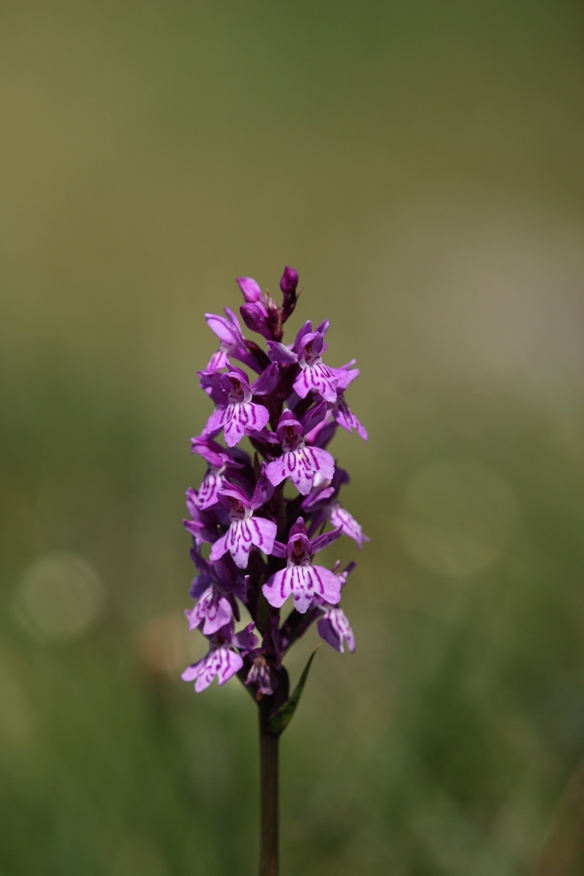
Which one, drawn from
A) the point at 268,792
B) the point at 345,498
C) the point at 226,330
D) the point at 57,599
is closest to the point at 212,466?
the point at 226,330

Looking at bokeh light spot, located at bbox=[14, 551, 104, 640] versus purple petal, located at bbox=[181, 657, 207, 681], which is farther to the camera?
bokeh light spot, located at bbox=[14, 551, 104, 640]

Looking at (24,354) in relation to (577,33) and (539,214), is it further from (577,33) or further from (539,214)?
(577,33)

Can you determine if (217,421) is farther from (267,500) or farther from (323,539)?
(323,539)

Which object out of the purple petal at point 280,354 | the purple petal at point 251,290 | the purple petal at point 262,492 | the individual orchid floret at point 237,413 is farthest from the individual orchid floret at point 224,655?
the purple petal at point 251,290

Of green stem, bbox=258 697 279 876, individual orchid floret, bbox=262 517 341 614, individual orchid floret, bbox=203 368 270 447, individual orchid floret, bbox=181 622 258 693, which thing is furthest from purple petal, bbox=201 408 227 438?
green stem, bbox=258 697 279 876

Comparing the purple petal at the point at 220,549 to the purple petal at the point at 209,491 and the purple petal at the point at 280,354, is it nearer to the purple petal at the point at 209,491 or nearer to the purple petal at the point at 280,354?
the purple petal at the point at 209,491

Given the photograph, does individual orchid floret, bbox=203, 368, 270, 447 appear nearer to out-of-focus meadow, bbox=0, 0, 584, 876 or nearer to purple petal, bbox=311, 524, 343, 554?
purple petal, bbox=311, 524, 343, 554

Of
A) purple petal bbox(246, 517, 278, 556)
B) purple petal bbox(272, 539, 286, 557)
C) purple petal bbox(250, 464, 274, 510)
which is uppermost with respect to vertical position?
purple petal bbox(250, 464, 274, 510)

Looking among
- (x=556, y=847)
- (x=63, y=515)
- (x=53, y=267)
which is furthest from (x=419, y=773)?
(x=53, y=267)
